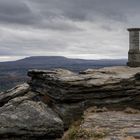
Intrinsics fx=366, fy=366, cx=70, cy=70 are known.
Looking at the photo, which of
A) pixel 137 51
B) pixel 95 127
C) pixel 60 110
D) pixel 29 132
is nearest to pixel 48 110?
pixel 60 110

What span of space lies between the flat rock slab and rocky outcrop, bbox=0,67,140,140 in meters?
1.30

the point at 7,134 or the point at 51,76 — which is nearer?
the point at 7,134

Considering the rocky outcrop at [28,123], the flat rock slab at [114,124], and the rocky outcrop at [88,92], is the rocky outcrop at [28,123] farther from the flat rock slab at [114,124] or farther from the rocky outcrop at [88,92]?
the flat rock slab at [114,124]

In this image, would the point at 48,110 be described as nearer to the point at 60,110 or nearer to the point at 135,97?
the point at 60,110

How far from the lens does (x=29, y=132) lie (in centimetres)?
2033

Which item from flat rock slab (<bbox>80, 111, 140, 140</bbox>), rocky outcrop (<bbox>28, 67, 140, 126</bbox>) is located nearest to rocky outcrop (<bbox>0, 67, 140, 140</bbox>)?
rocky outcrop (<bbox>28, 67, 140, 126</bbox>)

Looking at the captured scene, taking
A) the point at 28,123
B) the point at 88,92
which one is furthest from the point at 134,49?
the point at 28,123

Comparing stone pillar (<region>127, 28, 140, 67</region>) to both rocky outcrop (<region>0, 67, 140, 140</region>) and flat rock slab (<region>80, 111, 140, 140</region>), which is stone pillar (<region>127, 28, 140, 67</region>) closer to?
rocky outcrop (<region>0, 67, 140, 140</region>)

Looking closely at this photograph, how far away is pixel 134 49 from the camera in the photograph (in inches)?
1371

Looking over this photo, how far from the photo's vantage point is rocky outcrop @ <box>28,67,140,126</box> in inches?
922

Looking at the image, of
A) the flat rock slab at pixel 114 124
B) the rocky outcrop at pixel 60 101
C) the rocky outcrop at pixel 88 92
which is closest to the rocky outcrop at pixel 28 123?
the rocky outcrop at pixel 60 101

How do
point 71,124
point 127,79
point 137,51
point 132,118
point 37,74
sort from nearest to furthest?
point 132,118, point 71,124, point 127,79, point 37,74, point 137,51

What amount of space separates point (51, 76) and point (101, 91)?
3.67 m

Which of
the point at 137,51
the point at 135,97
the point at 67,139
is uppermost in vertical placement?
the point at 137,51
